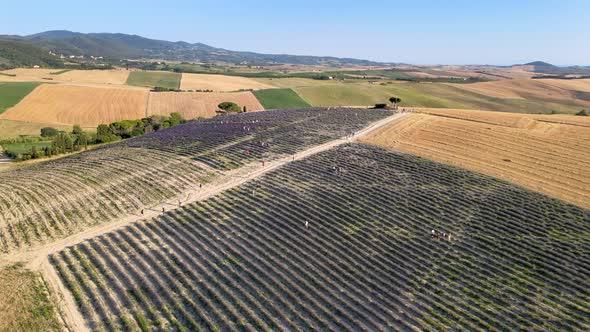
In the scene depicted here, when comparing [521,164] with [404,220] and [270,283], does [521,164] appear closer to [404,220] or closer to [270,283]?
[404,220]

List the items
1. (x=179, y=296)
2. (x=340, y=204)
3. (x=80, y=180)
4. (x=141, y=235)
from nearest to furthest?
(x=179, y=296) < (x=141, y=235) < (x=340, y=204) < (x=80, y=180)

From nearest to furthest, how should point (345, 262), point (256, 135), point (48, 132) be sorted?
point (345, 262) < point (256, 135) < point (48, 132)

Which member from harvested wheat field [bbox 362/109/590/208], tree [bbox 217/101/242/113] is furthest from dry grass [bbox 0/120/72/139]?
harvested wheat field [bbox 362/109/590/208]

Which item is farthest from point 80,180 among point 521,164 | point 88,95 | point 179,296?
point 88,95

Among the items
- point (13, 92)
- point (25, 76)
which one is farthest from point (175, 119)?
point (25, 76)

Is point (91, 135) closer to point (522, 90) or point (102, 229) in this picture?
point (102, 229)

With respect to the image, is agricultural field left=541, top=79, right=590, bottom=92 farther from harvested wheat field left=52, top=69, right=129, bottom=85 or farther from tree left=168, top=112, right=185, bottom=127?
harvested wheat field left=52, top=69, right=129, bottom=85
